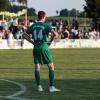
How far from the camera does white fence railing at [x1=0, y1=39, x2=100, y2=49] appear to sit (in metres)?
40.5

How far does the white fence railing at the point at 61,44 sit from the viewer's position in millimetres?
40500

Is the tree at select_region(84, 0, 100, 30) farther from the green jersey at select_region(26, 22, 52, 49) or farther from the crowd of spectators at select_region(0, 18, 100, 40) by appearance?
the green jersey at select_region(26, 22, 52, 49)

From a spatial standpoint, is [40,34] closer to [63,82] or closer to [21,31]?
[63,82]

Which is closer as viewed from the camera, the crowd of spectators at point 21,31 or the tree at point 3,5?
the crowd of spectators at point 21,31

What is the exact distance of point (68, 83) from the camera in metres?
15.8

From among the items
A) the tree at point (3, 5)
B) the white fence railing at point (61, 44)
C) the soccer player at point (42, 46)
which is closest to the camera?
the soccer player at point (42, 46)

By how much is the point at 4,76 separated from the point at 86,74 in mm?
2552

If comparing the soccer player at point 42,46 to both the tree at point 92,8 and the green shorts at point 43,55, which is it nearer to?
the green shorts at point 43,55

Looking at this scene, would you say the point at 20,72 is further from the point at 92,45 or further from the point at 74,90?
the point at 92,45

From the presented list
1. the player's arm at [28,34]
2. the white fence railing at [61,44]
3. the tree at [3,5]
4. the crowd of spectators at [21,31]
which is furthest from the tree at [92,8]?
the player's arm at [28,34]

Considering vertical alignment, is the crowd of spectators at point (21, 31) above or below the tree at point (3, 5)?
below

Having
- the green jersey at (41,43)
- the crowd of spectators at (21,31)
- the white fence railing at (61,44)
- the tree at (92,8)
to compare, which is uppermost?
the green jersey at (41,43)

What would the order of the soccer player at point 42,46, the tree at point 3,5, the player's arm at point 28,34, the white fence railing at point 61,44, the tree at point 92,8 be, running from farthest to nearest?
the tree at point 3,5, the tree at point 92,8, the white fence railing at point 61,44, the player's arm at point 28,34, the soccer player at point 42,46

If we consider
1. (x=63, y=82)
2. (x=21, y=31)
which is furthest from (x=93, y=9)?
(x=63, y=82)
